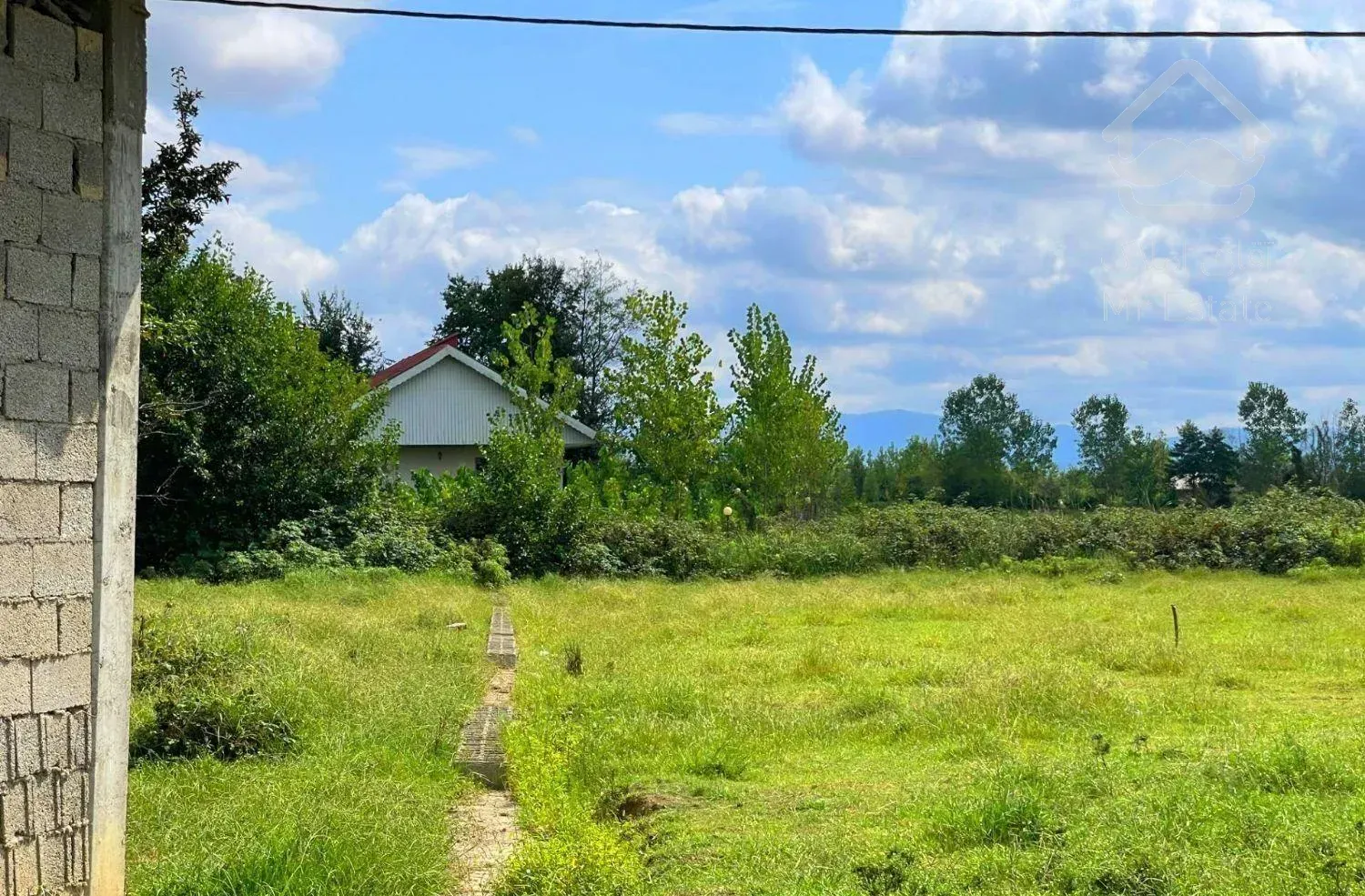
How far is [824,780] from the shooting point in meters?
7.91

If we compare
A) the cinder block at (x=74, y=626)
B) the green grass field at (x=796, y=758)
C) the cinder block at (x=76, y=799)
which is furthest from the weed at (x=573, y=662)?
the cinder block at (x=74, y=626)

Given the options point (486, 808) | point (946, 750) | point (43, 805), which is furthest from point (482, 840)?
point (946, 750)

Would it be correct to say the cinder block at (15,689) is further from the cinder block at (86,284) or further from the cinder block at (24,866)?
the cinder block at (86,284)

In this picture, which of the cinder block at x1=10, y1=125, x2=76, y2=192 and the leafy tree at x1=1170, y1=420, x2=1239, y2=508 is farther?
the leafy tree at x1=1170, y1=420, x2=1239, y2=508

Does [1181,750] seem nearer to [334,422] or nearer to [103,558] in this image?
[103,558]

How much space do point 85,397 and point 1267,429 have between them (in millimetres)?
47027

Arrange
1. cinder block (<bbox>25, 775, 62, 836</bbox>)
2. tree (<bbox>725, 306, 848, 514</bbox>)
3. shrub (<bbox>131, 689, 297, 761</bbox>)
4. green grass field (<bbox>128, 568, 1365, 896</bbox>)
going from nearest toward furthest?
cinder block (<bbox>25, 775, 62, 836</bbox>)
green grass field (<bbox>128, 568, 1365, 896</bbox>)
shrub (<bbox>131, 689, 297, 761</bbox>)
tree (<bbox>725, 306, 848, 514</bbox>)

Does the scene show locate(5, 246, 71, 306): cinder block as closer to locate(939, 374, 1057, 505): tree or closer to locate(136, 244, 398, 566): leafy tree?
locate(136, 244, 398, 566): leafy tree

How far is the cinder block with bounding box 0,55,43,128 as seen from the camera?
16.8ft

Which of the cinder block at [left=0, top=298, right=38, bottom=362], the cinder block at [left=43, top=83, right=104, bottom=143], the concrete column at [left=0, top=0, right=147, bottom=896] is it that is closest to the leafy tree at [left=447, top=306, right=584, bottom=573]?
the concrete column at [left=0, top=0, right=147, bottom=896]

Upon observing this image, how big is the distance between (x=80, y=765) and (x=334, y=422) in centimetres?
1737

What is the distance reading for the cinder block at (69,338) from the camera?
5.27 meters

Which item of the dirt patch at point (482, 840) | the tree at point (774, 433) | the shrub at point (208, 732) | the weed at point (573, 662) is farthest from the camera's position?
the tree at point (774, 433)

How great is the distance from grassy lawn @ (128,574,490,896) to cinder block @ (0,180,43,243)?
8.74 feet
